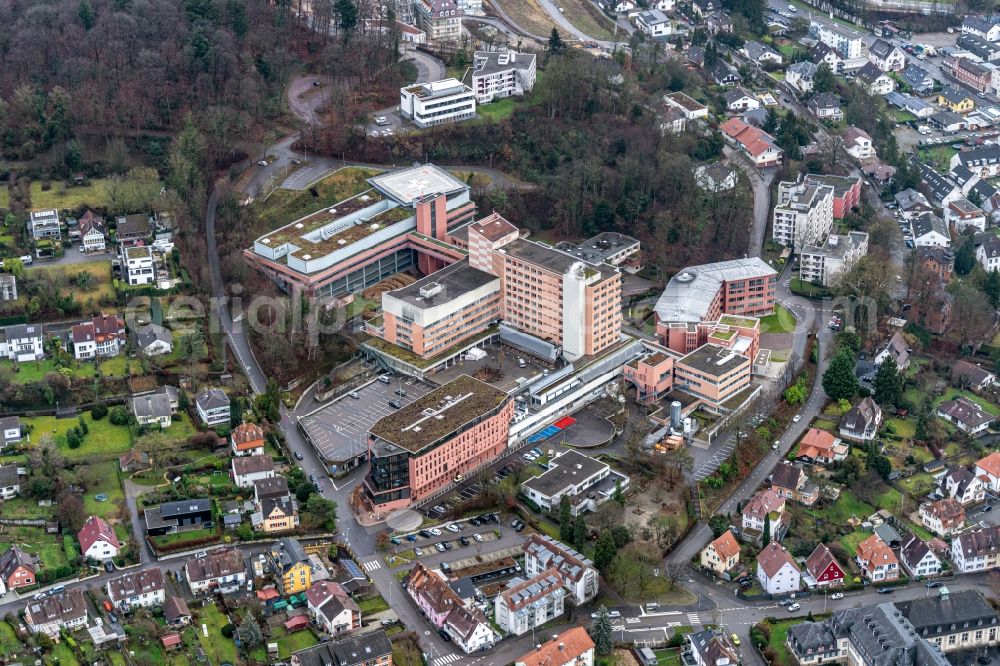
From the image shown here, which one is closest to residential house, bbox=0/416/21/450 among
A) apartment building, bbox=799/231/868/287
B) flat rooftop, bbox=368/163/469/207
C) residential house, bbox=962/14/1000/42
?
flat rooftop, bbox=368/163/469/207

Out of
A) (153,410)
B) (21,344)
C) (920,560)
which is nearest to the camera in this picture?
(920,560)

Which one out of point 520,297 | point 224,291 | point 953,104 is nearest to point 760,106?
point 953,104

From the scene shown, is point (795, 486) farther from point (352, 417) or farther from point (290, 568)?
point (290, 568)

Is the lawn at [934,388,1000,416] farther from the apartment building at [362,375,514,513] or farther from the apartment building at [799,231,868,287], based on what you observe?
the apartment building at [362,375,514,513]

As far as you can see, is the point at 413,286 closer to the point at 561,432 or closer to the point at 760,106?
the point at 561,432

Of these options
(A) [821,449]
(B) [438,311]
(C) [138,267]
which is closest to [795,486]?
(A) [821,449]

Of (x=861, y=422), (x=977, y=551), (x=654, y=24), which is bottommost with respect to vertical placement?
(x=861, y=422)

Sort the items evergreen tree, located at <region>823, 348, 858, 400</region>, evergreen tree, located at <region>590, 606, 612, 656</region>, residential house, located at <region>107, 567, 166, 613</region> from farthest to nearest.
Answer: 1. evergreen tree, located at <region>823, 348, 858, 400</region>
2. residential house, located at <region>107, 567, 166, 613</region>
3. evergreen tree, located at <region>590, 606, 612, 656</region>
